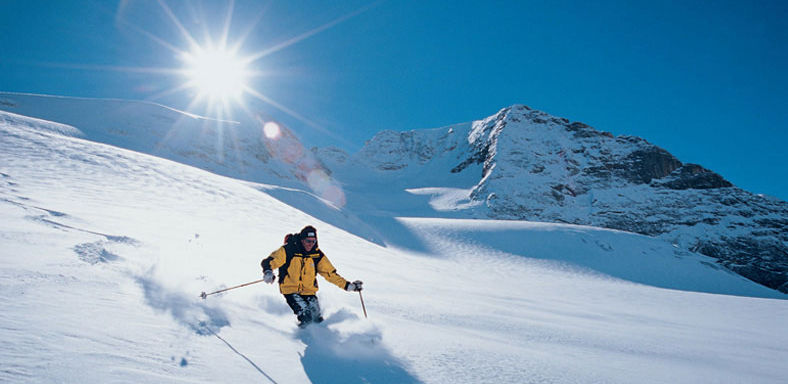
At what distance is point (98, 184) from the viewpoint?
34.0ft

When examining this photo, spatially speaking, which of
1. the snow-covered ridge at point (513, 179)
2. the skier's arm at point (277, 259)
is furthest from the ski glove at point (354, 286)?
the snow-covered ridge at point (513, 179)

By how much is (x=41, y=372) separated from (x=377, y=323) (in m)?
3.17

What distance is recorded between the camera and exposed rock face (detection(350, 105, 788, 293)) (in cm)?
5372

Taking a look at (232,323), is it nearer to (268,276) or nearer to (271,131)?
(268,276)

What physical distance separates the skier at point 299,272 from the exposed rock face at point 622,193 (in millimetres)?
59306

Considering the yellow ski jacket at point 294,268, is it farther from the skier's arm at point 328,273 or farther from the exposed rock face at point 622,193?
the exposed rock face at point 622,193

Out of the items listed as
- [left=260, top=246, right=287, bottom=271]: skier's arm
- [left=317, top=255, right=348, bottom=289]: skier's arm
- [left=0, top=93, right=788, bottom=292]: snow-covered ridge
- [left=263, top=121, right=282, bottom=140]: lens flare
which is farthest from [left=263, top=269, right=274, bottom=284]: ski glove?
[left=263, top=121, right=282, bottom=140]: lens flare

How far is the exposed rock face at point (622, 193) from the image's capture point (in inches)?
2115

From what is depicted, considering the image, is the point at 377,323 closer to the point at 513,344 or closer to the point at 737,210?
the point at 513,344

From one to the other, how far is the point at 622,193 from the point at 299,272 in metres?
85.8

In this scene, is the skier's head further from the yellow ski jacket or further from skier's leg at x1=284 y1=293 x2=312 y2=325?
skier's leg at x1=284 y1=293 x2=312 y2=325

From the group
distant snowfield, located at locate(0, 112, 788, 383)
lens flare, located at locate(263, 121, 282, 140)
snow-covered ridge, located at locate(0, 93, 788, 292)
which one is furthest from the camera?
lens flare, located at locate(263, 121, 282, 140)

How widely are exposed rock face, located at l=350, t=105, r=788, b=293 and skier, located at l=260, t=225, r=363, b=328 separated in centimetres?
5931

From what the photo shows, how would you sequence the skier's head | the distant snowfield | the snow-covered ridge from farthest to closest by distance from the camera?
the snow-covered ridge → the skier's head → the distant snowfield
